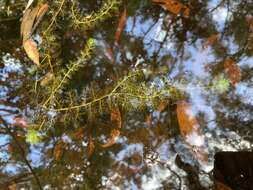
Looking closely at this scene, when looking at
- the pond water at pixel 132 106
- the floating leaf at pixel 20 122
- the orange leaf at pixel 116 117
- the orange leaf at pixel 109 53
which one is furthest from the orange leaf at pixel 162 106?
the floating leaf at pixel 20 122

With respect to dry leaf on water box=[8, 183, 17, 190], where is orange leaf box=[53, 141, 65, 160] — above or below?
above

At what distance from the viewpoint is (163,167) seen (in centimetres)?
154

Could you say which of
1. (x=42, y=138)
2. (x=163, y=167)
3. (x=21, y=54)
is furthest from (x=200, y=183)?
(x=21, y=54)

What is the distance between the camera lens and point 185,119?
5.16 ft

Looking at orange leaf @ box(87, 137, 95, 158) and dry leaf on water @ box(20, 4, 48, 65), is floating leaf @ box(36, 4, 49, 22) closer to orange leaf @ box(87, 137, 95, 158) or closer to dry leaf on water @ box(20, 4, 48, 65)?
dry leaf on water @ box(20, 4, 48, 65)

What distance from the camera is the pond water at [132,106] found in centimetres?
146

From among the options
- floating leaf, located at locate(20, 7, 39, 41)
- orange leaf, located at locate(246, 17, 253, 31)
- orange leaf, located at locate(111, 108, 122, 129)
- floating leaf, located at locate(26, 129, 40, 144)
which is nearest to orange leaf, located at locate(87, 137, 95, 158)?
orange leaf, located at locate(111, 108, 122, 129)

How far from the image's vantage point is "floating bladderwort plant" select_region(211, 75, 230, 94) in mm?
1565

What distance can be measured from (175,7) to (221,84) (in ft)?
1.20

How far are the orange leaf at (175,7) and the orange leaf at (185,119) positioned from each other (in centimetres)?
37

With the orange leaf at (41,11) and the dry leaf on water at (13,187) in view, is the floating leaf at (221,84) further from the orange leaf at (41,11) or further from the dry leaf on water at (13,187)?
the dry leaf on water at (13,187)

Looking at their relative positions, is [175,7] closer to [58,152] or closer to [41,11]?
[41,11]

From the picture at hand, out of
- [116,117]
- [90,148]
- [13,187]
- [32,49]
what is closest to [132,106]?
[116,117]

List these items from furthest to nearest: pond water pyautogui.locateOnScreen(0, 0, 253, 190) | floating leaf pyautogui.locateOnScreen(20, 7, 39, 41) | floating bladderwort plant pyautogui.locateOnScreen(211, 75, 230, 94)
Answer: floating bladderwort plant pyautogui.locateOnScreen(211, 75, 230, 94), pond water pyautogui.locateOnScreen(0, 0, 253, 190), floating leaf pyautogui.locateOnScreen(20, 7, 39, 41)
